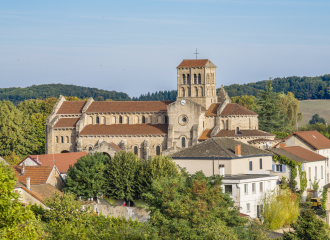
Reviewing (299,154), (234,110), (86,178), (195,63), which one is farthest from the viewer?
(195,63)

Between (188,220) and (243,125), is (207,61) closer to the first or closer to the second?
(243,125)

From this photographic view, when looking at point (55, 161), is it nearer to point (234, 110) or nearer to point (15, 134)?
point (15, 134)

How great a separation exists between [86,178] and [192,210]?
21.4 meters

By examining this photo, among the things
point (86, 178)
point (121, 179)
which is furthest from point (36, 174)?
point (121, 179)

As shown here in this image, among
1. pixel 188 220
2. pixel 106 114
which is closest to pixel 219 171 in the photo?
pixel 188 220

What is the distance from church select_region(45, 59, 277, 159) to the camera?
88.2 metres

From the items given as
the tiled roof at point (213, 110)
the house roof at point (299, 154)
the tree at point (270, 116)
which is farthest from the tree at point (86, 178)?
the tree at point (270, 116)

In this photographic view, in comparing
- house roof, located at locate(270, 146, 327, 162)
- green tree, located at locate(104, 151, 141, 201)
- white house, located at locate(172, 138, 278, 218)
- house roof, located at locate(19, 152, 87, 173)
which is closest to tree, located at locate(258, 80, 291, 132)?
house roof, located at locate(270, 146, 327, 162)

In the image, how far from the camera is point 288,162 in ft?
227

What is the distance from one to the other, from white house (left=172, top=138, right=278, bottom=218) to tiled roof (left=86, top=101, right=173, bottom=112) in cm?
2432

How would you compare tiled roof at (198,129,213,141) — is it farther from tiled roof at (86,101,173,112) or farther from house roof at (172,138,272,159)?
house roof at (172,138,272,159)

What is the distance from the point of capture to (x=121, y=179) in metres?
64.9

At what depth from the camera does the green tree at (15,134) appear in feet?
326

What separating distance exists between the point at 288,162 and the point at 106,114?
114ft
